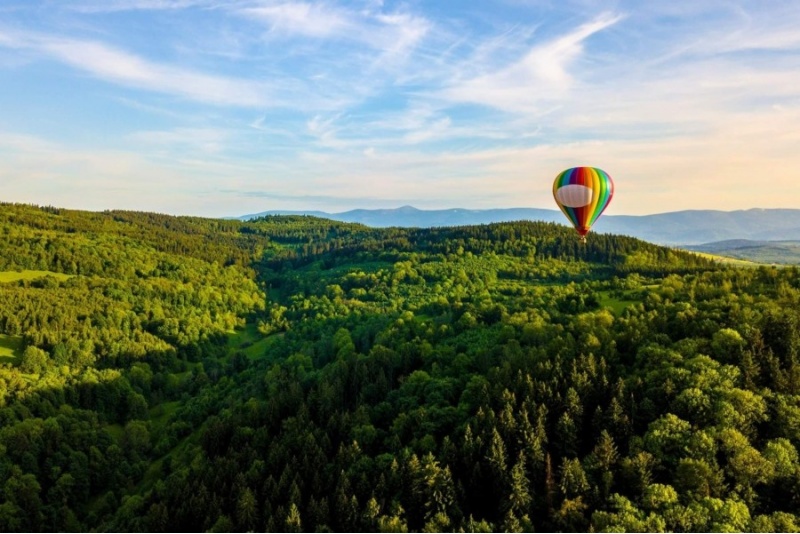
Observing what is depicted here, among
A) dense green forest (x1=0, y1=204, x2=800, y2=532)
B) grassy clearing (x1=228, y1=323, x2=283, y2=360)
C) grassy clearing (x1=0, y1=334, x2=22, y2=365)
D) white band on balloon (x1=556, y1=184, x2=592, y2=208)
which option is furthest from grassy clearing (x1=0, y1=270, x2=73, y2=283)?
white band on balloon (x1=556, y1=184, x2=592, y2=208)

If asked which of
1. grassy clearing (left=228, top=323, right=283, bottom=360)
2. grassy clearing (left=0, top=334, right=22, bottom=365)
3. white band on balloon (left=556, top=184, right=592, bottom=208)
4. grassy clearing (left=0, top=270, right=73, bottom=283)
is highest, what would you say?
white band on balloon (left=556, top=184, right=592, bottom=208)

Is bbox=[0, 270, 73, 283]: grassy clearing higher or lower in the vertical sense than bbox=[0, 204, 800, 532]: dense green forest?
higher

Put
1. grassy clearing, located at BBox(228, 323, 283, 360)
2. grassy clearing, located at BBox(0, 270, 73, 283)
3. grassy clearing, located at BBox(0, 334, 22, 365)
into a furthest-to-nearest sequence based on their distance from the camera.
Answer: grassy clearing, located at BBox(0, 270, 73, 283)
grassy clearing, located at BBox(228, 323, 283, 360)
grassy clearing, located at BBox(0, 334, 22, 365)

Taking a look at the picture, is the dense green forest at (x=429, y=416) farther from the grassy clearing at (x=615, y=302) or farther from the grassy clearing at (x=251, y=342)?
the grassy clearing at (x=251, y=342)

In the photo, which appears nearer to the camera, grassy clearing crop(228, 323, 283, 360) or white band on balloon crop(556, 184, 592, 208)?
white band on balloon crop(556, 184, 592, 208)

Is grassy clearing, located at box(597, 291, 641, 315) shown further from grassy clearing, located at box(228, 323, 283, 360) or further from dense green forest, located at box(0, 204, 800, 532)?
grassy clearing, located at box(228, 323, 283, 360)

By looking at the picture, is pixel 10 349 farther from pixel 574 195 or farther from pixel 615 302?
pixel 615 302
